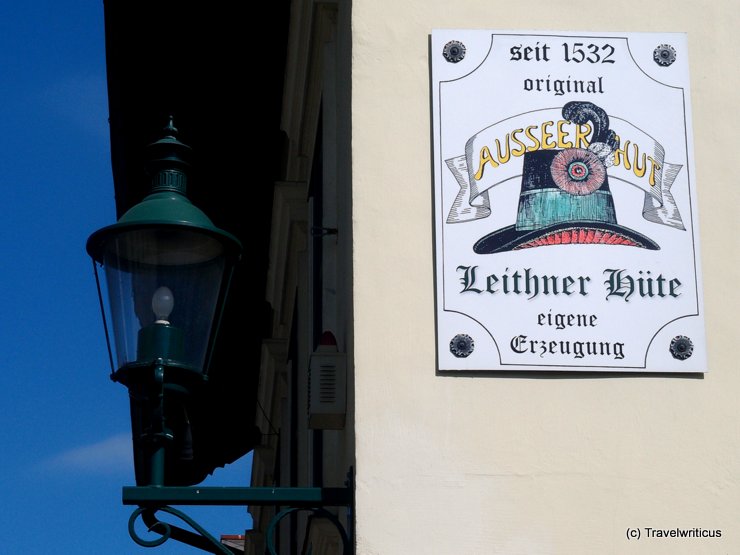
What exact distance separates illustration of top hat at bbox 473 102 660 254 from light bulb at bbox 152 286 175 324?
1.04m

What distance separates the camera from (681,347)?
507 cm

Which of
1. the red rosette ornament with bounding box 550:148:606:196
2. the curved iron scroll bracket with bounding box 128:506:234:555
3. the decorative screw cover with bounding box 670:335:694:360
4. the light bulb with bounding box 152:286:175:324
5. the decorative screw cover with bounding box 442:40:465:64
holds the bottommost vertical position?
the curved iron scroll bracket with bounding box 128:506:234:555

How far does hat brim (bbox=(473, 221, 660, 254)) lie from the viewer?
16.6 feet

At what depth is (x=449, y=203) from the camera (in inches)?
201

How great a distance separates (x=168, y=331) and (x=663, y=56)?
207cm

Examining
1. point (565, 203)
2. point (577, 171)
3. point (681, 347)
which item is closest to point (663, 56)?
point (577, 171)

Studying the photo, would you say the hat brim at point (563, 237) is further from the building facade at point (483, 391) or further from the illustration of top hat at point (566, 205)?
the building facade at point (483, 391)

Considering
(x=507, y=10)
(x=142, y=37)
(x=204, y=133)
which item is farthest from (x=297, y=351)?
(x=507, y=10)

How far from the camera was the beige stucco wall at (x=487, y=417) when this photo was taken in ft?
15.7

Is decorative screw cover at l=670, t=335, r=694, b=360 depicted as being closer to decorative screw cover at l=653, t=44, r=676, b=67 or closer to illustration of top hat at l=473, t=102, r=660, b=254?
illustration of top hat at l=473, t=102, r=660, b=254

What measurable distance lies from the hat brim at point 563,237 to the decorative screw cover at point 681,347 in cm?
33

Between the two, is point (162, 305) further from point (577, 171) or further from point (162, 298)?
point (577, 171)

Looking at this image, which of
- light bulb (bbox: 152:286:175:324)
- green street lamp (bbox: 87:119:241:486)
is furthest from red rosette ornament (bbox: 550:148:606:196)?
light bulb (bbox: 152:286:175:324)

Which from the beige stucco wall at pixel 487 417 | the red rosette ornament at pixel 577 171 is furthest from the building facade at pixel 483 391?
the red rosette ornament at pixel 577 171
